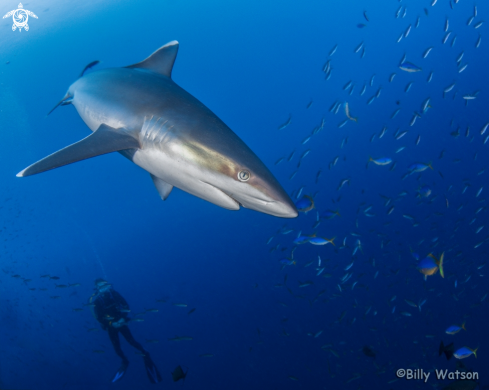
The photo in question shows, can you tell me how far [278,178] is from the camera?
34094 mm

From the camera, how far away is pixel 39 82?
29.5 meters

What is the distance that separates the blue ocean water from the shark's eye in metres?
10.5

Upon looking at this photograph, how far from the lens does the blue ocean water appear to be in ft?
68.4

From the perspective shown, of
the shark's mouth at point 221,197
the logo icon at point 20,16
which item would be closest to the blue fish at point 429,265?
the shark's mouth at point 221,197

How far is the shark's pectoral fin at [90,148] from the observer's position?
1903 millimetres

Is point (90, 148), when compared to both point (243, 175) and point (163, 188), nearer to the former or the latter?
point (163, 188)

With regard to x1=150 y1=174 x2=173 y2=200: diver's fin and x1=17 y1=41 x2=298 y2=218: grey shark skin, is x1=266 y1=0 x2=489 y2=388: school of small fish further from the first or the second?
x1=17 y1=41 x2=298 y2=218: grey shark skin

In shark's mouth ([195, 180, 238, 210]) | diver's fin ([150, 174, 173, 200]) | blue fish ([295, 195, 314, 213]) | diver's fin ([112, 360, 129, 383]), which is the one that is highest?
blue fish ([295, 195, 314, 213])

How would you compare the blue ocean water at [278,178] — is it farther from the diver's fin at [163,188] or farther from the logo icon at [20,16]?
the diver's fin at [163,188]

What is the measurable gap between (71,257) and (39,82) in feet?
118

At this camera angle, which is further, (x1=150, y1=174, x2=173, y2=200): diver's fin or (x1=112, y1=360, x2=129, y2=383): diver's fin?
(x1=112, y1=360, x2=129, y2=383): diver's fin

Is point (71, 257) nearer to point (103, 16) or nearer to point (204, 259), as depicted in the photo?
point (204, 259)

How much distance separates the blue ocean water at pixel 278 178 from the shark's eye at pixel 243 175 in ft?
34.3

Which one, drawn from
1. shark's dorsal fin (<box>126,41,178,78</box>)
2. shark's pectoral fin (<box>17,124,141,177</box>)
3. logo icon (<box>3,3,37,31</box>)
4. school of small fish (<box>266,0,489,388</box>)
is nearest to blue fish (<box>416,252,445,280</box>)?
shark's pectoral fin (<box>17,124,141,177</box>)
